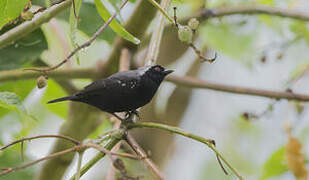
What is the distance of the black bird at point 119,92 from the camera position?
2.26 metres

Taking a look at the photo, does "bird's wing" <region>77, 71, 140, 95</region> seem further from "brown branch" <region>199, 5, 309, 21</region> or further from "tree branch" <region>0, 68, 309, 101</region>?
"brown branch" <region>199, 5, 309, 21</region>

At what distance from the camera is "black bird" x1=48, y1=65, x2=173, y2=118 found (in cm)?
226

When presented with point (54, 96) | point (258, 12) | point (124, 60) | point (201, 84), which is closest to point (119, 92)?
point (124, 60)

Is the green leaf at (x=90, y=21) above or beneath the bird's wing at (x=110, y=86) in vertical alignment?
above

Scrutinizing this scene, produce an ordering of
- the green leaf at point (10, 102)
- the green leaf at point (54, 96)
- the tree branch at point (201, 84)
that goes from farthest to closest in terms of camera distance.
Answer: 1. the green leaf at point (54, 96)
2. the tree branch at point (201, 84)
3. the green leaf at point (10, 102)

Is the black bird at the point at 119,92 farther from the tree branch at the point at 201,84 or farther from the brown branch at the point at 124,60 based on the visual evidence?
the tree branch at the point at 201,84

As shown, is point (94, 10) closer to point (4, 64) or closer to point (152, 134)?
point (4, 64)

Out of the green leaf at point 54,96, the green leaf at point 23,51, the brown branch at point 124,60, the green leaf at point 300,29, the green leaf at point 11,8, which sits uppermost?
the green leaf at point 11,8

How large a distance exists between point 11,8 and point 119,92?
0.99 meters

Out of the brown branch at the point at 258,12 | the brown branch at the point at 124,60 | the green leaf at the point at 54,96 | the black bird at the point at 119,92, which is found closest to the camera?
the black bird at the point at 119,92

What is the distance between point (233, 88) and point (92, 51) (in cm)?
155

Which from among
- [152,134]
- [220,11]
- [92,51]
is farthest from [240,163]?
[220,11]

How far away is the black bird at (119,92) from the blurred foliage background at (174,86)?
9.8 inches

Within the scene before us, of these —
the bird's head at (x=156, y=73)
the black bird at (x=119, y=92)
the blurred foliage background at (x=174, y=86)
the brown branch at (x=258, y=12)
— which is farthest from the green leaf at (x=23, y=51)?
the brown branch at (x=258, y=12)
